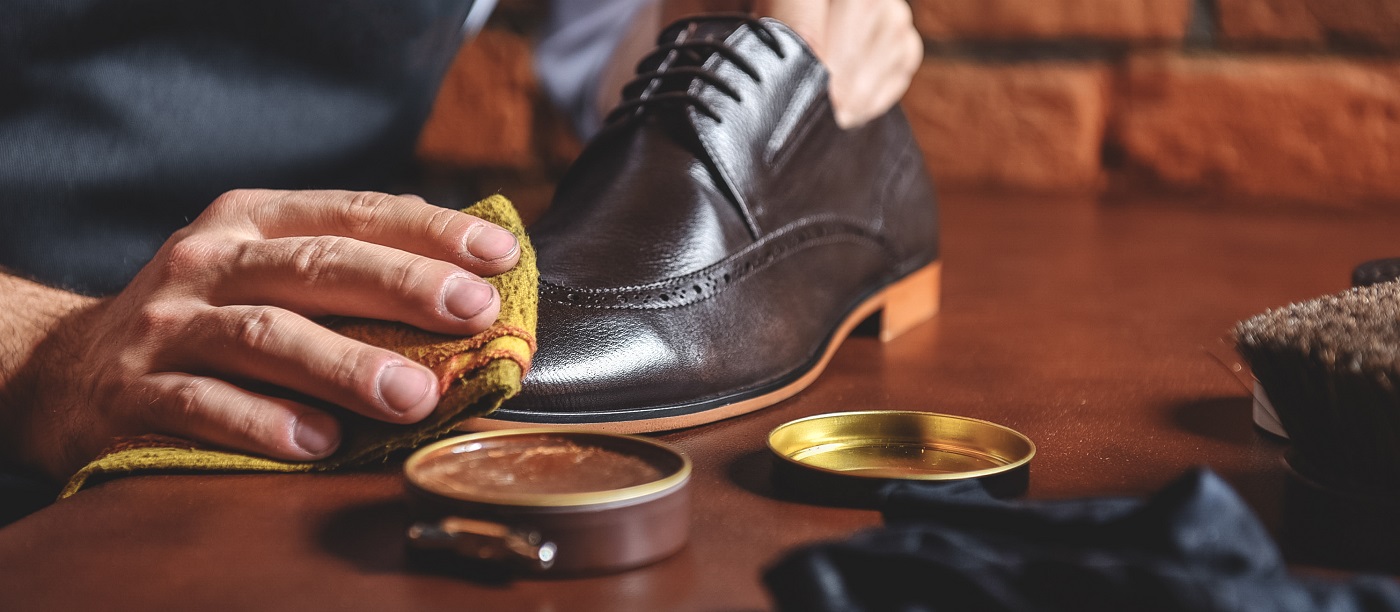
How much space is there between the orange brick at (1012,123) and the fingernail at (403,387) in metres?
1.09

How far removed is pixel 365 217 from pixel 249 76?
38 centimetres

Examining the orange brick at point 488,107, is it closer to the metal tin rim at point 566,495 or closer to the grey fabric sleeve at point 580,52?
the grey fabric sleeve at point 580,52

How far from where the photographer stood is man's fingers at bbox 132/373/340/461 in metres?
0.50

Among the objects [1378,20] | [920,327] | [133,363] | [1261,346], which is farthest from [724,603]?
[1378,20]

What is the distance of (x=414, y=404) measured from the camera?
0.48 m

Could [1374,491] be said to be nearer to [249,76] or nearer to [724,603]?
[724,603]

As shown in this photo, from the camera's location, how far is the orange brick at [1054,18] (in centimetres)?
135

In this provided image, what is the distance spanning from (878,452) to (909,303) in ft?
1.18

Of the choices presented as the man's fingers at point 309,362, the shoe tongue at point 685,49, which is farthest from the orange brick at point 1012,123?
the man's fingers at point 309,362

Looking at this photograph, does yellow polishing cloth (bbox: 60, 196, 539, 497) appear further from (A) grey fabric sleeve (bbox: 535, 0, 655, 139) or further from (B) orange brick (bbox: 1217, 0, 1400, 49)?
(B) orange brick (bbox: 1217, 0, 1400, 49)

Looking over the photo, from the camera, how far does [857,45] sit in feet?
2.83

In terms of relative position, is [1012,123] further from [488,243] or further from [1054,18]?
[488,243]

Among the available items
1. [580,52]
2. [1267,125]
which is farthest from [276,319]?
[1267,125]

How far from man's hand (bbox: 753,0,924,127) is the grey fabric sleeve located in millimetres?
407
